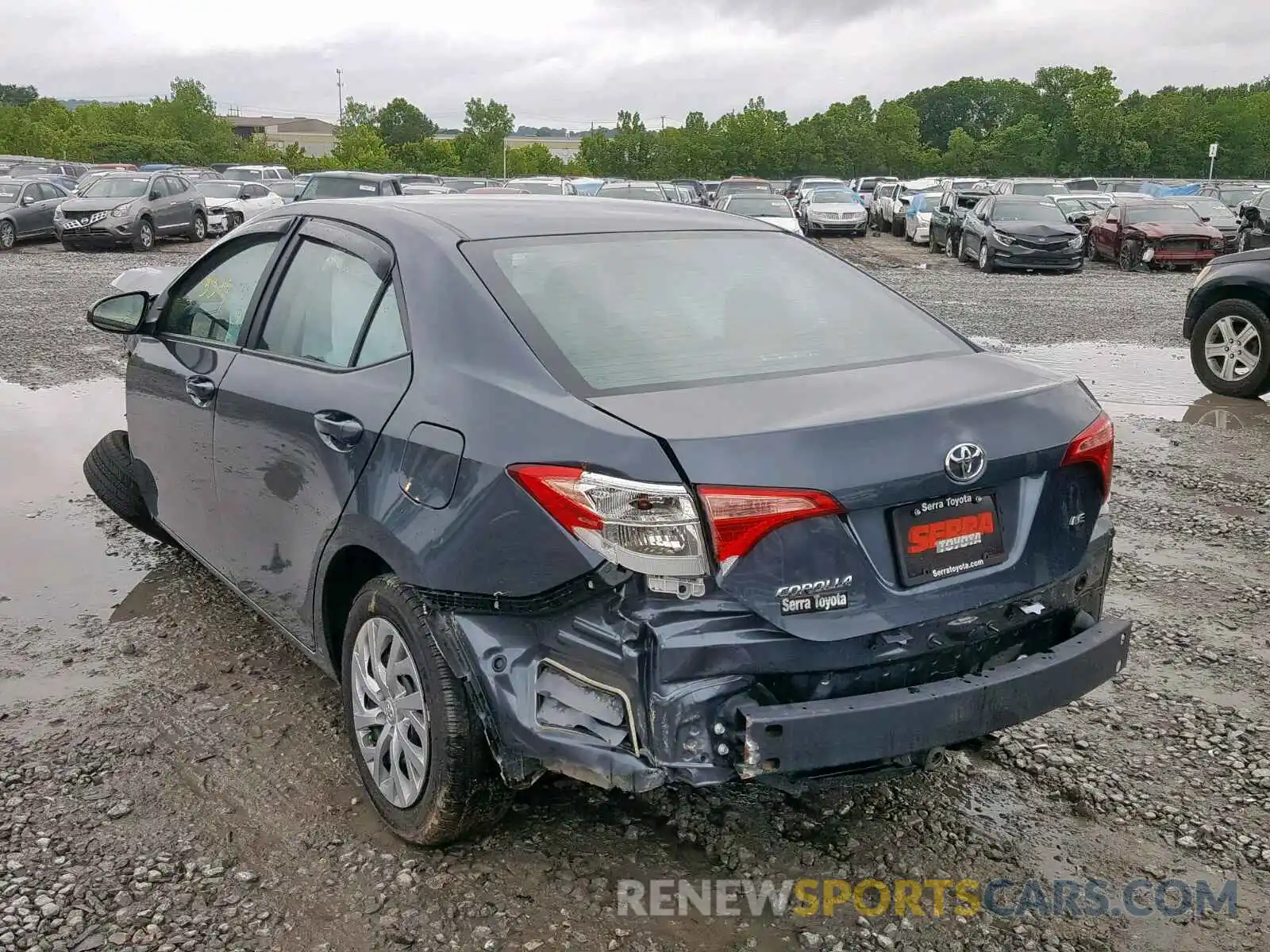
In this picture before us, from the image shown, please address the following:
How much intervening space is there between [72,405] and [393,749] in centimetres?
709

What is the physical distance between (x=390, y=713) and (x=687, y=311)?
4.50 feet

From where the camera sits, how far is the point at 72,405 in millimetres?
9211

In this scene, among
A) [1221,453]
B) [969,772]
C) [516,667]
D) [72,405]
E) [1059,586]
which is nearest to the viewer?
[516,667]

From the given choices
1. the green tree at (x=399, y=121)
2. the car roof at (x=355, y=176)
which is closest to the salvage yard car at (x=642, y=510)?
the car roof at (x=355, y=176)

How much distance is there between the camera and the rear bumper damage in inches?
103

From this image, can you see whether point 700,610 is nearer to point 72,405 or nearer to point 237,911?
point 237,911

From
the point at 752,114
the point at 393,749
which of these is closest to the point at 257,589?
the point at 393,749

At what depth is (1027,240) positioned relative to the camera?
73.3 ft

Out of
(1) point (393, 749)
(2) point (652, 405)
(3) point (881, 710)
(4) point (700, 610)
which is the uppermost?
(2) point (652, 405)

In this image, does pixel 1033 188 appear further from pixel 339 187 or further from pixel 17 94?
pixel 17 94

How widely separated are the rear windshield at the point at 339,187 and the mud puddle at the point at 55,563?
12.2 meters

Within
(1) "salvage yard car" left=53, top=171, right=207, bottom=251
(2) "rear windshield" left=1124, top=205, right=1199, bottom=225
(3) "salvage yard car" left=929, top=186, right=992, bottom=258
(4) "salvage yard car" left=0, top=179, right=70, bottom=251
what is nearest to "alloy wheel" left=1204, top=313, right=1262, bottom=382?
(2) "rear windshield" left=1124, top=205, right=1199, bottom=225

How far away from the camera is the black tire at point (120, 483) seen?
208 inches

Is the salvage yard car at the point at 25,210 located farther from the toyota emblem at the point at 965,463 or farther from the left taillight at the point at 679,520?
the toyota emblem at the point at 965,463
